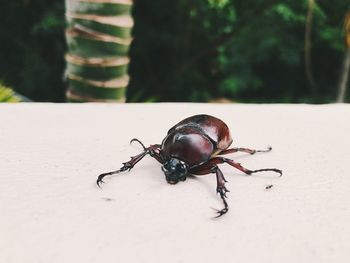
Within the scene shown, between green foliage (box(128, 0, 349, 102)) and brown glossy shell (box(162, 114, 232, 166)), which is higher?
brown glossy shell (box(162, 114, 232, 166))

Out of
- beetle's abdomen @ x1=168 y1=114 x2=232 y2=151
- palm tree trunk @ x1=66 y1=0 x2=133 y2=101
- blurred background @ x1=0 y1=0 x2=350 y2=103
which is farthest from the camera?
blurred background @ x1=0 y1=0 x2=350 y2=103

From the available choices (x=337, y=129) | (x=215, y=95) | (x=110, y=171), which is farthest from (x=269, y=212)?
(x=215, y=95)

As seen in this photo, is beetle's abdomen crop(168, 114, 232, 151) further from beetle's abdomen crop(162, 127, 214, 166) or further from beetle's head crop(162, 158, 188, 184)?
beetle's head crop(162, 158, 188, 184)

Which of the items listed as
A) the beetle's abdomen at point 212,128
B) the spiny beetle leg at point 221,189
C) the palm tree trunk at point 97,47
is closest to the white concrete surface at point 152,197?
the spiny beetle leg at point 221,189

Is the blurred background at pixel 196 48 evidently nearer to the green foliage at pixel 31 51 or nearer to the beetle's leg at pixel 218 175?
the green foliage at pixel 31 51

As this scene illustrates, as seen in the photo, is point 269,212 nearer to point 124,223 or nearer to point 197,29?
point 124,223

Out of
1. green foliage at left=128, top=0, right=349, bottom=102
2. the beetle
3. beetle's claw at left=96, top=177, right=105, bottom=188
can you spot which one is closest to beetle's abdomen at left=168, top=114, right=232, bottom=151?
the beetle

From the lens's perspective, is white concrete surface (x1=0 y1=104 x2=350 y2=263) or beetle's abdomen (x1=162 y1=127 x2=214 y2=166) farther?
beetle's abdomen (x1=162 y1=127 x2=214 y2=166)
